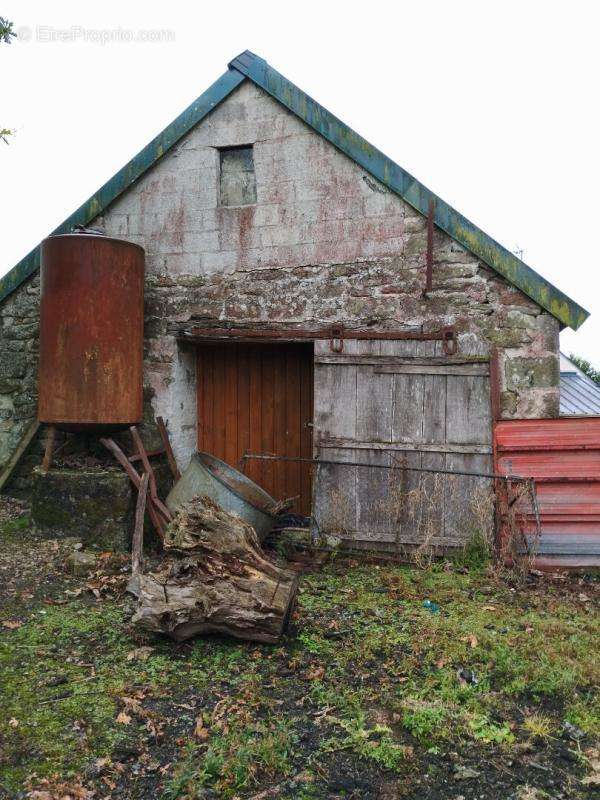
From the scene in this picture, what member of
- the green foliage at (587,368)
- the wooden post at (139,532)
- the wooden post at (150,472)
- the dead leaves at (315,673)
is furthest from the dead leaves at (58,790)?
the green foliage at (587,368)

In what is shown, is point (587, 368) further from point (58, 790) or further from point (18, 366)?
point (58, 790)

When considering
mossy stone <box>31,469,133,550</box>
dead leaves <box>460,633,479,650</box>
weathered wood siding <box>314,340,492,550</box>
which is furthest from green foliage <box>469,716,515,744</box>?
mossy stone <box>31,469,133,550</box>

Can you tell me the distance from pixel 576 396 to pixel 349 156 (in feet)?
13.3

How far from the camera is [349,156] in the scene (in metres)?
6.03

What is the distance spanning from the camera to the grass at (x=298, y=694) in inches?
109

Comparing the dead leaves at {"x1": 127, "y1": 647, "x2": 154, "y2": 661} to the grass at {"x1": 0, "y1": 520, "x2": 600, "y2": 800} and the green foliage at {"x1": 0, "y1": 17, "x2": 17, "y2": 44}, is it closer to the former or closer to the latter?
the grass at {"x1": 0, "y1": 520, "x2": 600, "y2": 800}

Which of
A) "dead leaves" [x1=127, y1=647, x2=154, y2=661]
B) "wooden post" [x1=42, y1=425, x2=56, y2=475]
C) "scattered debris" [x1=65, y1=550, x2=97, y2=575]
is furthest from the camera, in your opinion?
"wooden post" [x1=42, y1=425, x2=56, y2=475]

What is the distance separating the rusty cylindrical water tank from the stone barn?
2.27 feet

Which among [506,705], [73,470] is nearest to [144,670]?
[506,705]

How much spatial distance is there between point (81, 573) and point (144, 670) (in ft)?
6.19

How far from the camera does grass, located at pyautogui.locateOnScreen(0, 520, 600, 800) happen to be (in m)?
2.76

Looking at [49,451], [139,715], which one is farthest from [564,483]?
[49,451]

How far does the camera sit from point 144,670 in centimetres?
365

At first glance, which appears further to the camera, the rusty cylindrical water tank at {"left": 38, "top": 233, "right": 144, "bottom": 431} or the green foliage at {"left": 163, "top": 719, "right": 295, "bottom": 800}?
the rusty cylindrical water tank at {"left": 38, "top": 233, "right": 144, "bottom": 431}
